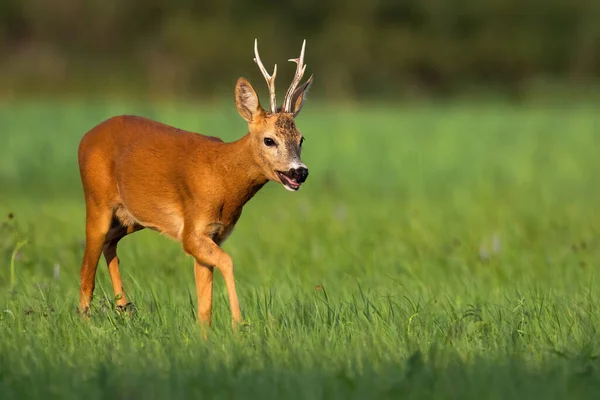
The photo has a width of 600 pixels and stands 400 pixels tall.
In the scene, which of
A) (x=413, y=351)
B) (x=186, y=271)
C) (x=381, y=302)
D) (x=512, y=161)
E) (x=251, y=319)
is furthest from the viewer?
(x=512, y=161)

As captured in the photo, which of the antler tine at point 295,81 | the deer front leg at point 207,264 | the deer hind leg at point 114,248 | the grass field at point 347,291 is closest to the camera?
the grass field at point 347,291

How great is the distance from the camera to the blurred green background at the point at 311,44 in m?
54.9

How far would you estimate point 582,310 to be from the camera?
23.6ft

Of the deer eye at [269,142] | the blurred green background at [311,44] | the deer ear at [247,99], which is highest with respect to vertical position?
the blurred green background at [311,44]

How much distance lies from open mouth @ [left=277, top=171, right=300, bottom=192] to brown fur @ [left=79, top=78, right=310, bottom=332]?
0.17 feet

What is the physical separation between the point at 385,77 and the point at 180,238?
48853 millimetres

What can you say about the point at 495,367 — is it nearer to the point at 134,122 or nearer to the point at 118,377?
the point at 118,377

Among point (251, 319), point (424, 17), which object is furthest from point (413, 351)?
point (424, 17)

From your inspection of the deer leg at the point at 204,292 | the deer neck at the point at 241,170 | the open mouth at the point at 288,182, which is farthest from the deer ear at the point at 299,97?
the deer leg at the point at 204,292

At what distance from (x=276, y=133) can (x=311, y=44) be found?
55.3 m

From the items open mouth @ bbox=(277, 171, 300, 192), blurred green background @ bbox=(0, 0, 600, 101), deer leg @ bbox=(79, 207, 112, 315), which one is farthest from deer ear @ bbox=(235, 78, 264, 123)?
blurred green background @ bbox=(0, 0, 600, 101)

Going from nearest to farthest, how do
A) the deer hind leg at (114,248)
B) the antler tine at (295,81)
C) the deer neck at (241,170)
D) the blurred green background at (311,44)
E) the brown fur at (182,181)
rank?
the antler tine at (295,81) → the brown fur at (182,181) → the deer neck at (241,170) → the deer hind leg at (114,248) → the blurred green background at (311,44)

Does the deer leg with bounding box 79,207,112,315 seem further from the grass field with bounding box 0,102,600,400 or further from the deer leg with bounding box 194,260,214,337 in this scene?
the deer leg with bounding box 194,260,214,337

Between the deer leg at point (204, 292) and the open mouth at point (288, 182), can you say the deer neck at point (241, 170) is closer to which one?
the open mouth at point (288, 182)
